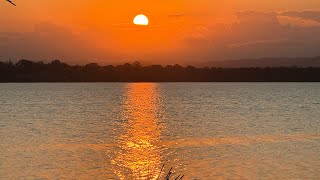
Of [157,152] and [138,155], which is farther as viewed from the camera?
[157,152]

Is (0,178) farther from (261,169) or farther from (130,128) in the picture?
(130,128)

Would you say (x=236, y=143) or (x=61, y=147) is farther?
(x=236, y=143)

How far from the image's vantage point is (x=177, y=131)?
74.2 m

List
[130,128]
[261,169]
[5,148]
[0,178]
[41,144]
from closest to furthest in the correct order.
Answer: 1. [0,178]
2. [261,169]
3. [5,148]
4. [41,144]
5. [130,128]

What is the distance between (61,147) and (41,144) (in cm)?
373

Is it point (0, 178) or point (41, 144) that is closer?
point (0, 178)

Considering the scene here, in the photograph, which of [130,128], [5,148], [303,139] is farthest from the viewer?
[130,128]

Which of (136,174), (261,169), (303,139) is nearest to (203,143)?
(303,139)

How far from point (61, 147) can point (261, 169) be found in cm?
2359

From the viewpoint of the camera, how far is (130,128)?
261 ft

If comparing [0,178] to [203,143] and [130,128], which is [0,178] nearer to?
[203,143]

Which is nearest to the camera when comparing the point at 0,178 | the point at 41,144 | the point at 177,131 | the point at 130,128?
the point at 0,178

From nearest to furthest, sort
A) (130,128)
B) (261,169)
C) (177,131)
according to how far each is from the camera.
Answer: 1. (261,169)
2. (177,131)
3. (130,128)

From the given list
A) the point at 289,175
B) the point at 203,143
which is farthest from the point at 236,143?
the point at 289,175
